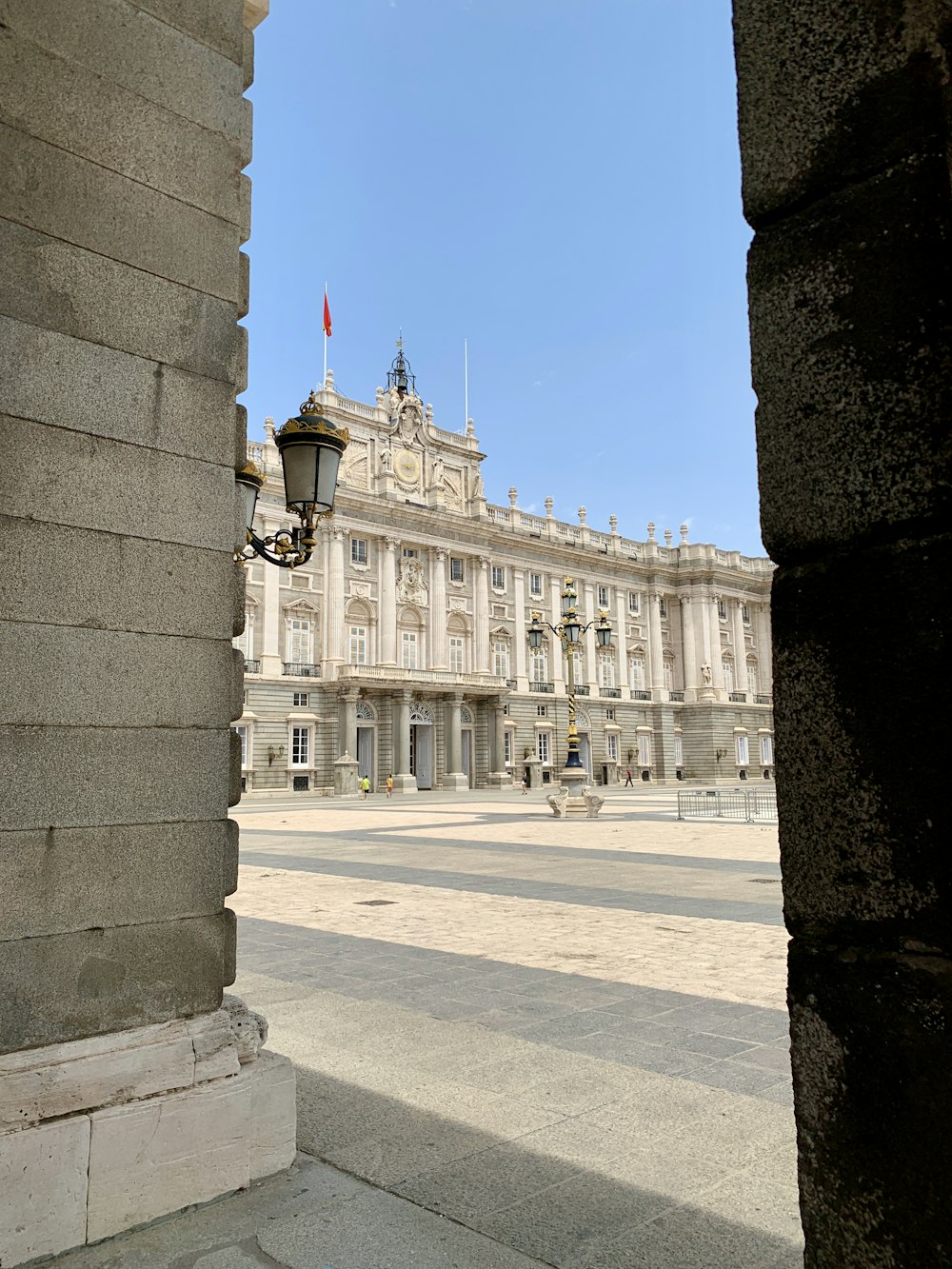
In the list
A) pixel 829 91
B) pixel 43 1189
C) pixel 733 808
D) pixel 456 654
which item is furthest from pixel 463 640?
pixel 829 91

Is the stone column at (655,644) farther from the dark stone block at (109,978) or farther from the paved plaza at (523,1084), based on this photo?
the dark stone block at (109,978)

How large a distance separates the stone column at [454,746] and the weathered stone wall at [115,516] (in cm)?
4392

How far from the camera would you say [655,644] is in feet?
201

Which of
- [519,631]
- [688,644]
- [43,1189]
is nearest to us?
[43,1189]

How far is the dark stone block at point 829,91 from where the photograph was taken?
151 cm

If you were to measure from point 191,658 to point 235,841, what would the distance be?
0.67 m

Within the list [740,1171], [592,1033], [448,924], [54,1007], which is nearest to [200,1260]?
[54,1007]

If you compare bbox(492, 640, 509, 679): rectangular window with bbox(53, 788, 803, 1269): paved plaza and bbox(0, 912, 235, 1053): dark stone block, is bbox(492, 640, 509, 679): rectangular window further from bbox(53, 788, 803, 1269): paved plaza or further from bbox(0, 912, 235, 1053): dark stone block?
bbox(0, 912, 235, 1053): dark stone block

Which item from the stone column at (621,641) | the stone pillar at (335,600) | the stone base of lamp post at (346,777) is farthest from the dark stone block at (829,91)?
the stone column at (621,641)

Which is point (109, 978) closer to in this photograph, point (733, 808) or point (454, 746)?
point (733, 808)

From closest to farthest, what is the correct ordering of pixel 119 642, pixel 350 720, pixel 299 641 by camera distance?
pixel 119 642 < pixel 350 720 < pixel 299 641

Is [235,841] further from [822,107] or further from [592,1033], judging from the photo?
[822,107]

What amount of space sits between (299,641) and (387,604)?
516cm

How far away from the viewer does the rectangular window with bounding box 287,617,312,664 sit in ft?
143
